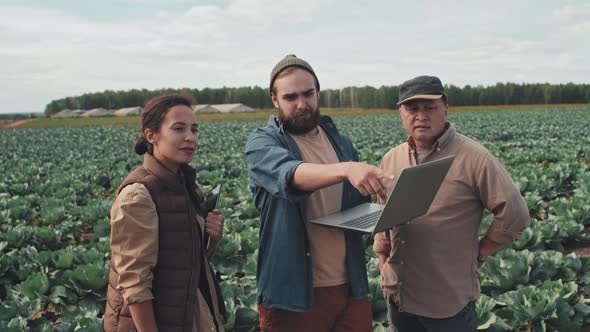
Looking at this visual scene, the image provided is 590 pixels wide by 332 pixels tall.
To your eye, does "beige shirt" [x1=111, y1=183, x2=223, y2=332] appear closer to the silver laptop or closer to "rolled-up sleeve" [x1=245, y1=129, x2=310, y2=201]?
"rolled-up sleeve" [x1=245, y1=129, x2=310, y2=201]

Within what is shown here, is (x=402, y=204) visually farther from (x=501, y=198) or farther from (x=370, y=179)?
(x=501, y=198)

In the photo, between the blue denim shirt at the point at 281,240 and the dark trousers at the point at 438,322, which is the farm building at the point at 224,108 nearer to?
the dark trousers at the point at 438,322

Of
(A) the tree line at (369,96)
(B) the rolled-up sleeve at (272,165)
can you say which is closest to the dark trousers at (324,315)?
(B) the rolled-up sleeve at (272,165)

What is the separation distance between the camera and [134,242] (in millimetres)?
2164

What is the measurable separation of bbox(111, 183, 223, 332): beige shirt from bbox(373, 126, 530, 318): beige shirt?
137 centimetres

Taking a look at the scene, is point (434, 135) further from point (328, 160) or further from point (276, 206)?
point (276, 206)

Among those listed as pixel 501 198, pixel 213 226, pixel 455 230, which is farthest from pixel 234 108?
pixel 501 198

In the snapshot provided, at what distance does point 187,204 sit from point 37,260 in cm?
426

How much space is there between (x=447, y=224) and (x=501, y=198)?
1.03 feet

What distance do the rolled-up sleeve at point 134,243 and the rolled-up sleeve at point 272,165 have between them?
538 mm

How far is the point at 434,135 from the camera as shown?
269 centimetres

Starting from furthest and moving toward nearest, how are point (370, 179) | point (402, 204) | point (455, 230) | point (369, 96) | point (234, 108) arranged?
point (234, 108)
point (369, 96)
point (455, 230)
point (402, 204)
point (370, 179)

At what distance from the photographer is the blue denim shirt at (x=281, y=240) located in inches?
89.0

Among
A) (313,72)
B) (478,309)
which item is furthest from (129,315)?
(478,309)
